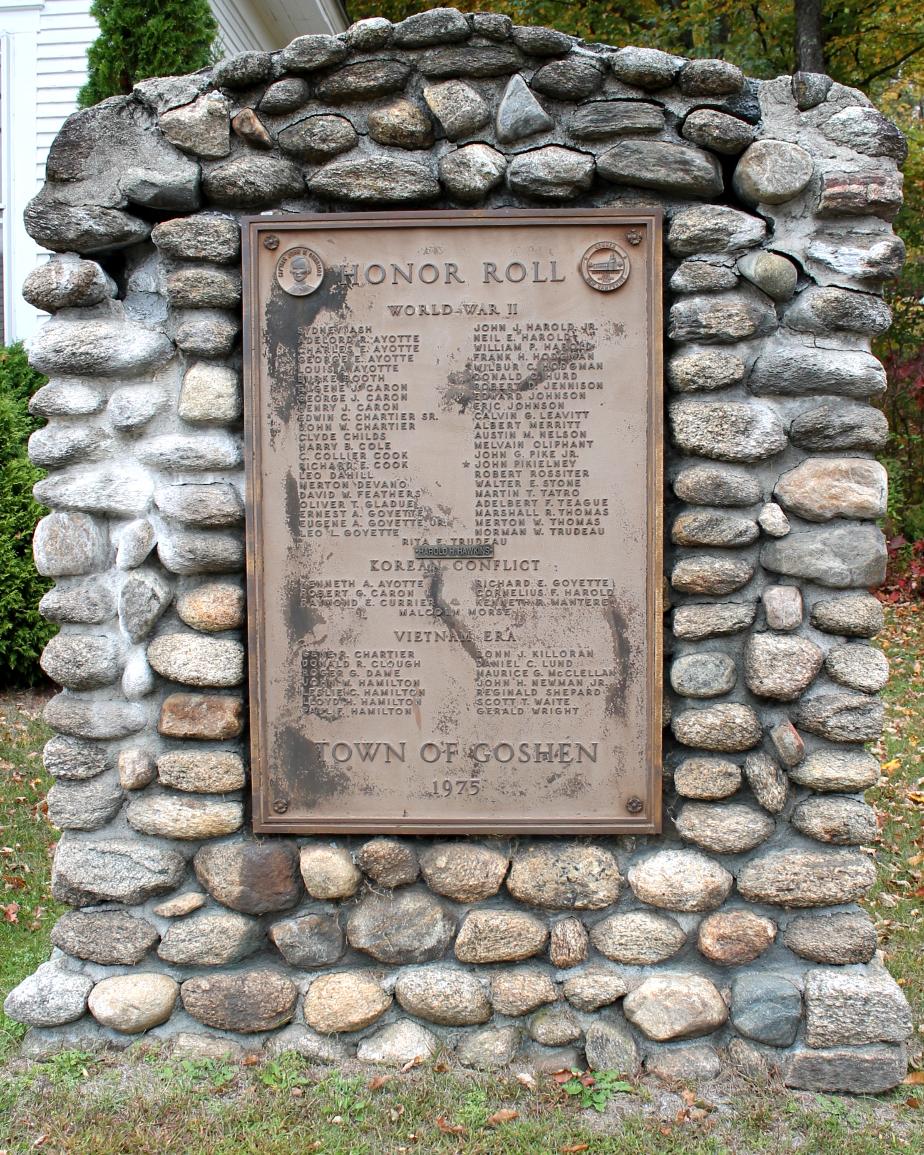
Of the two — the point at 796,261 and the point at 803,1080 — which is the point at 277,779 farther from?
the point at 796,261

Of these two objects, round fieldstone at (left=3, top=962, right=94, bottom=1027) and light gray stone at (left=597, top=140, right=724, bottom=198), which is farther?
round fieldstone at (left=3, top=962, right=94, bottom=1027)

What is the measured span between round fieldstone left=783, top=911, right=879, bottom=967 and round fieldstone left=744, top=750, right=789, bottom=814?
354 millimetres

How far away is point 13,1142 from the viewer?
2.71 metres

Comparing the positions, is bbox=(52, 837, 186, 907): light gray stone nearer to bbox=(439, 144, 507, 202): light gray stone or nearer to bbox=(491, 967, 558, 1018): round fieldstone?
bbox=(491, 967, 558, 1018): round fieldstone

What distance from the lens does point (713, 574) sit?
2963mm

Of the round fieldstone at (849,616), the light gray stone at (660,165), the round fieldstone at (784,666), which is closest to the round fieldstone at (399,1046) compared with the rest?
the round fieldstone at (784,666)

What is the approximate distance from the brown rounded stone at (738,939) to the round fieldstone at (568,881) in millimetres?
309

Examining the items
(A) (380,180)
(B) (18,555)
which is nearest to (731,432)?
(A) (380,180)

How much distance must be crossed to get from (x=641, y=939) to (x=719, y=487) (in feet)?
4.49

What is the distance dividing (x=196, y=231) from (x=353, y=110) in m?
0.61

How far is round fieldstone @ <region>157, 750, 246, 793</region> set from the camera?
→ 122 inches

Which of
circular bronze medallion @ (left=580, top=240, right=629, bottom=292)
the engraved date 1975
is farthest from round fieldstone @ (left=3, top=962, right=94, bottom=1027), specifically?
circular bronze medallion @ (left=580, top=240, right=629, bottom=292)

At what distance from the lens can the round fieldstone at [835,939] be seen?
2.95 meters

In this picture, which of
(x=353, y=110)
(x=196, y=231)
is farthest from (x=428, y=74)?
(x=196, y=231)
